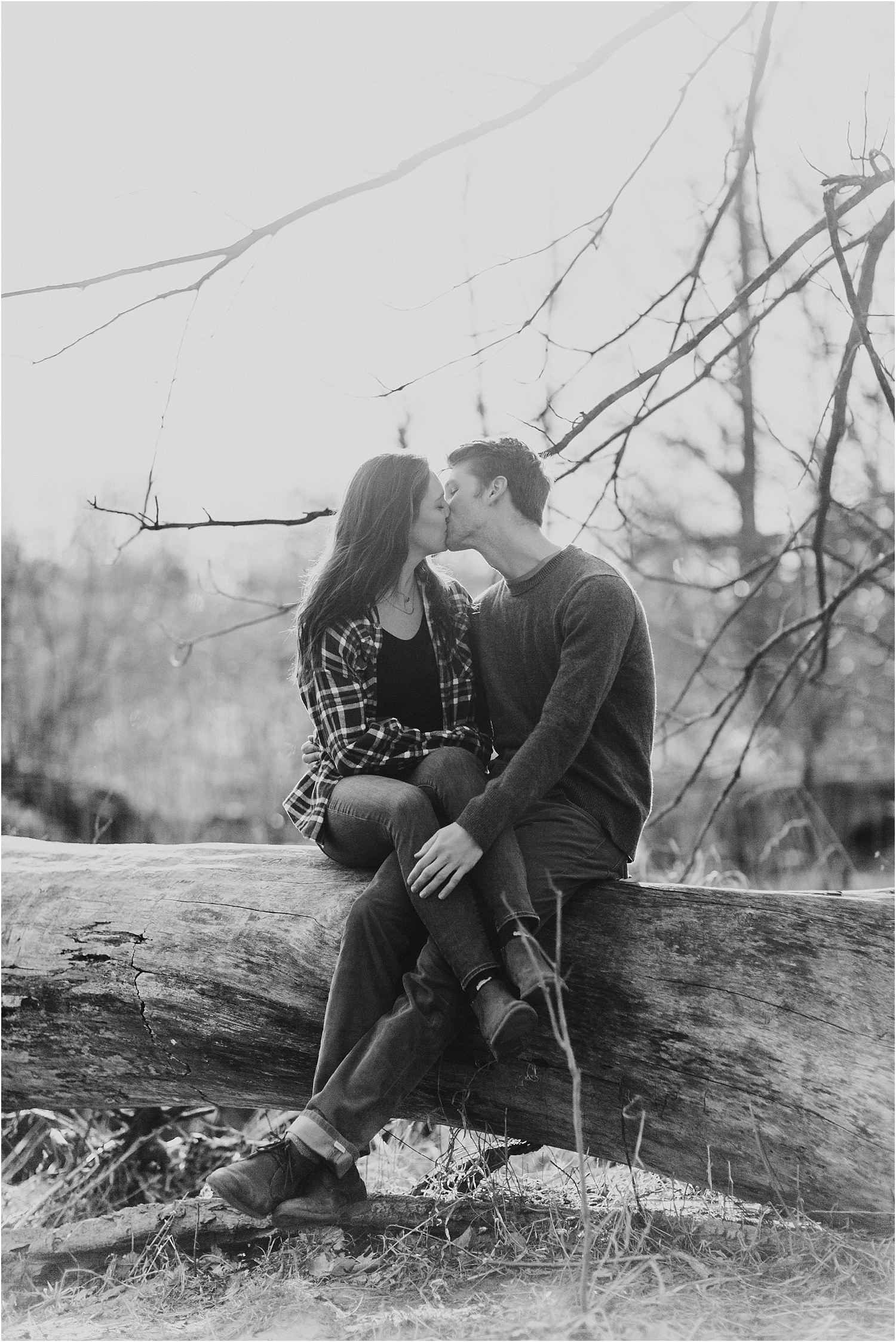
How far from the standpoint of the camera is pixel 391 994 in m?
2.80

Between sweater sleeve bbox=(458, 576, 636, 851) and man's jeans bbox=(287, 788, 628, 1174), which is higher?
sweater sleeve bbox=(458, 576, 636, 851)

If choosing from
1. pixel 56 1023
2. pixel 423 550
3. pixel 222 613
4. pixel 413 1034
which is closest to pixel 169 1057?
pixel 56 1023

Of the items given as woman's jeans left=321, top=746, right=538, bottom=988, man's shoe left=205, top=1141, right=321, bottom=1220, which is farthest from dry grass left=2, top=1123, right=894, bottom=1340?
woman's jeans left=321, top=746, right=538, bottom=988

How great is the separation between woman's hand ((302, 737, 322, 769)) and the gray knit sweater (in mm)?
534

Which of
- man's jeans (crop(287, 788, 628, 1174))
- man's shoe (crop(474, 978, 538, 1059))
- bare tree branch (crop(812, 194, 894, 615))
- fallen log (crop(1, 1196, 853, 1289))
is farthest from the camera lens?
bare tree branch (crop(812, 194, 894, 615))

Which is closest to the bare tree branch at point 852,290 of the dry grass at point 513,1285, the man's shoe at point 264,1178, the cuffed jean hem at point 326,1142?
the dry grass at point 513,1285

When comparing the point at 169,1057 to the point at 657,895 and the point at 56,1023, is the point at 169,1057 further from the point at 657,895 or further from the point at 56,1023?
the point at 657,895

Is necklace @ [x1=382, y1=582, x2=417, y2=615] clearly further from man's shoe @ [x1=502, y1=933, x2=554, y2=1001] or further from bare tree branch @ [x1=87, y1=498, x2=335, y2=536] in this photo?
man's shoe @ [x1=502, y1=933, x2=554, y2=1001]

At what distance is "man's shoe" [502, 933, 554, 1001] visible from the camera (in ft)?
8.40

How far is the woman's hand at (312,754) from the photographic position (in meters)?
3.16

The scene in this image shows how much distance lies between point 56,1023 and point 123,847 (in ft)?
2.05

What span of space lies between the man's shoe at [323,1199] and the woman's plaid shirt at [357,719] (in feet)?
2.96

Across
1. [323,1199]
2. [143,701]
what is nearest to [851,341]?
[323,1199]

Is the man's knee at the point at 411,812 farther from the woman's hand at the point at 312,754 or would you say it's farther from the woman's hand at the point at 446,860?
the woman's hand at the point at 312,754
